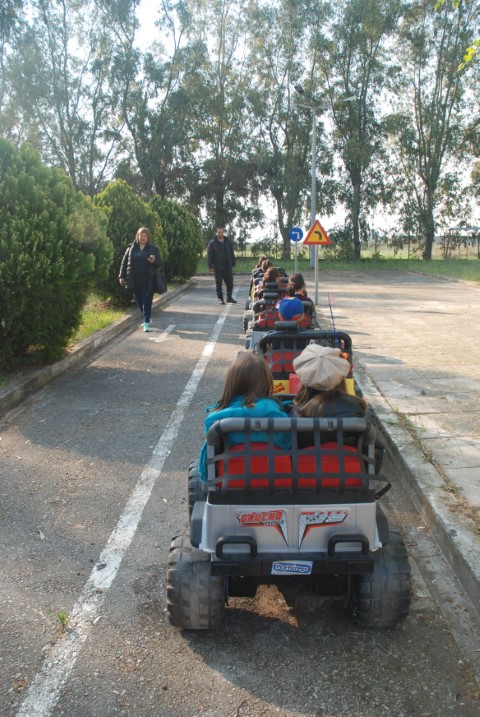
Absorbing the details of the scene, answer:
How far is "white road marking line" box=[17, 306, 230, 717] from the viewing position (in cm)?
280

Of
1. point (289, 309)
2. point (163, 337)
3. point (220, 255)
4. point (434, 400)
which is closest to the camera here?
point (289, 309)

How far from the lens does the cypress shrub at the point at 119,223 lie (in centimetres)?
1605

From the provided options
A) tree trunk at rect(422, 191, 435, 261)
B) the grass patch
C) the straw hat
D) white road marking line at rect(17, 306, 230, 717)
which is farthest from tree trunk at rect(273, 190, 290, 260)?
the straw hat

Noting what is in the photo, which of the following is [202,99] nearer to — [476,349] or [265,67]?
[265,67]

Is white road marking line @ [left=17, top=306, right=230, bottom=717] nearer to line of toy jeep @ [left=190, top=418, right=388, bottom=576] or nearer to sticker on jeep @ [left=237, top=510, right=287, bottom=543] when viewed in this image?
line of toy jeep @ [left=190, top=418, right=388, bottom=576]

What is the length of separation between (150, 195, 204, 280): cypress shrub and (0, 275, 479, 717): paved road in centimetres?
1894

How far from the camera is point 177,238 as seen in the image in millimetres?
24344

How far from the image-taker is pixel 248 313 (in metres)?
10.8

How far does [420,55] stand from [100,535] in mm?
46965

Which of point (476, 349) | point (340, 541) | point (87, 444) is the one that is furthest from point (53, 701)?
point (476, 349)

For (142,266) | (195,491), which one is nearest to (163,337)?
(142,266)

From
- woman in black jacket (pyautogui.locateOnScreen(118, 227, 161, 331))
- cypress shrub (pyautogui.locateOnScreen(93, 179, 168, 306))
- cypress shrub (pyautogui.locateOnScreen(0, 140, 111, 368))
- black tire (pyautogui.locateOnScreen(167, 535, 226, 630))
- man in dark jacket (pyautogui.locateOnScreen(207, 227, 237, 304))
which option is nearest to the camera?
black tire (pyautogui.locateOnScreen(167, 535, 226, 630))

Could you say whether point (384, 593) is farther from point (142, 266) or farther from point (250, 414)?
point (142, 266)

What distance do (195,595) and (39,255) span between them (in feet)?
19.8
